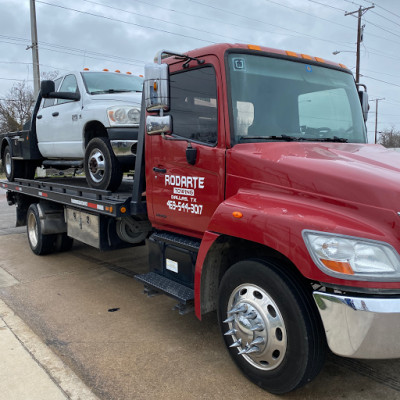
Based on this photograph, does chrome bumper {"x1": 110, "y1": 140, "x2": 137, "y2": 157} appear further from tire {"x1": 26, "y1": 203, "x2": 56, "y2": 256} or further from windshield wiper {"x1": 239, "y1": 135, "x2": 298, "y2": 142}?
tire {"x1": 26, "y1": 203, "x2": 56, "y2": 256}

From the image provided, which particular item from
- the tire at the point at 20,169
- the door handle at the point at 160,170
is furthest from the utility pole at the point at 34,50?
the door handle at the point at 160,170

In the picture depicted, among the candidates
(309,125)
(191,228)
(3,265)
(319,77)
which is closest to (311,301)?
(191,228)

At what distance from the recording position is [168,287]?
3697 mm

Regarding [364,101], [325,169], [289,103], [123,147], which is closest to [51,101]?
[123,147]

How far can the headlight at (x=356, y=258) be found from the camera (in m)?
2.29

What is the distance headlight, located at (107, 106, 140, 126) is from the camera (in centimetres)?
504

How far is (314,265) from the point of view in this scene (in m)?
2.40

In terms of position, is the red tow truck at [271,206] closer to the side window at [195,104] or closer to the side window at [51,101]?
the side window at [195,104]

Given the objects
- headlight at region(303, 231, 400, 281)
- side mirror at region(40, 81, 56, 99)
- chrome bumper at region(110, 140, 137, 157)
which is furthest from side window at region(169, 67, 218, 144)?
side mirror at region(40, 81, 56, 99)

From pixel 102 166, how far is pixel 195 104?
191 centimetres

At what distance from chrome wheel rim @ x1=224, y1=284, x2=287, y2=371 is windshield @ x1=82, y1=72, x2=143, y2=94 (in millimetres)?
3838

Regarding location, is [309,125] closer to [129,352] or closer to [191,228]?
[191,228]

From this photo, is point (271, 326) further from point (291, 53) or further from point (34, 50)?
point (34, 50)

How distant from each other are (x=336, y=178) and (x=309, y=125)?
102cm
